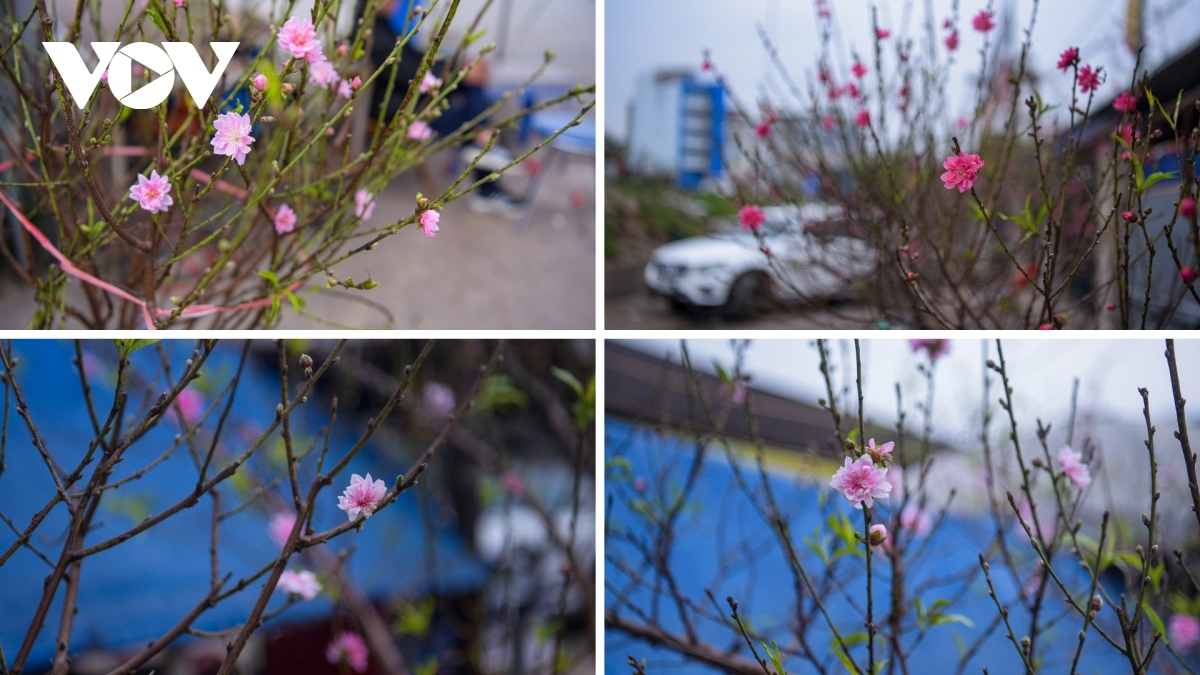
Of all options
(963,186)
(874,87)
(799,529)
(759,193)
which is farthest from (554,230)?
(963,186)

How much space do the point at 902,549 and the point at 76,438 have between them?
1352 millimetres

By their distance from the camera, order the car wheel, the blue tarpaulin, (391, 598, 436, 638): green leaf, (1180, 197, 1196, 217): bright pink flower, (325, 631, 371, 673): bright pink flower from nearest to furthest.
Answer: (1180, 197, 1196, 217): bright pink flower
the blue tarpaulin
the car wheel
(325, 631, 371, 673): bright pink flower
(391, 598, 436, 638): green leaf

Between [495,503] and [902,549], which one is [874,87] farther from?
[495,503]

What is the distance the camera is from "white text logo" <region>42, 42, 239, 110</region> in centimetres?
78

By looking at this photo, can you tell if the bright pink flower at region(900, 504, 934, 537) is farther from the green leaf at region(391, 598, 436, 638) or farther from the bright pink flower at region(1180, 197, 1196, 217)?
the green leaf at region(391, 598, 436, 638)

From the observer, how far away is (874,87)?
3.94 feet

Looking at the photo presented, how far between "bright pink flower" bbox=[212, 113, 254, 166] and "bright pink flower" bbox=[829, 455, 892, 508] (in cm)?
64

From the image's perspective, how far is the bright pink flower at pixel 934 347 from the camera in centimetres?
100

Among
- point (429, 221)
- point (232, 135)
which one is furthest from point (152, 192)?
point (429, 221)

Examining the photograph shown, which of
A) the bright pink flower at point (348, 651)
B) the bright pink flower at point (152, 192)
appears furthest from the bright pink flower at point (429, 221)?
the bright pink flower at point (348, 651)

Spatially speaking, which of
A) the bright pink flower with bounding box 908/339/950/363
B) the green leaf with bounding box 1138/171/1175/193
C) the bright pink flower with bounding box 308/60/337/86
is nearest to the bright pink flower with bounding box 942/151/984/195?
the green leaf with bounding box 1138/171/1175/193

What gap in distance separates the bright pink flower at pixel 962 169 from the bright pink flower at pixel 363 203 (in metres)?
0.66

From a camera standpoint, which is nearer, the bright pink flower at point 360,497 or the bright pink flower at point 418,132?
the bright pink flower at point 360,497

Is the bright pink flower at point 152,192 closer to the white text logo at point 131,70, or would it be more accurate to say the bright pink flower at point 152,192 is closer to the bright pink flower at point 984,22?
the white text logo at point 131,70
